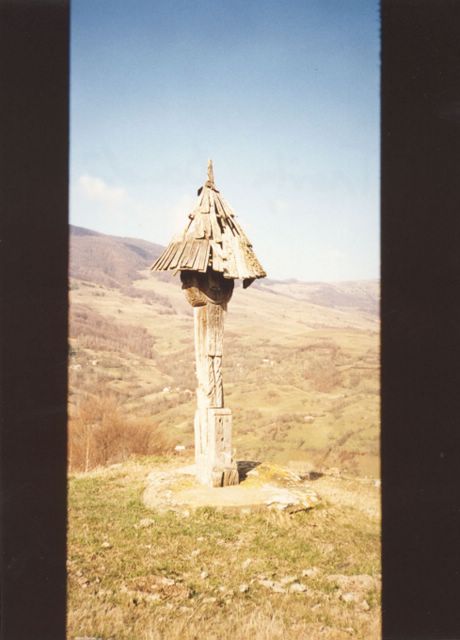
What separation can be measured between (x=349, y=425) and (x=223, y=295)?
972cm

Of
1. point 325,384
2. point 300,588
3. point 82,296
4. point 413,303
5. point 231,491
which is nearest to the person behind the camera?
point 413,303

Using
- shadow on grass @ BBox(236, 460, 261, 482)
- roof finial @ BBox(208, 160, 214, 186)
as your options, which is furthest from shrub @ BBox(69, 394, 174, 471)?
roof finial @ BBox(208, 160, 214, 186)

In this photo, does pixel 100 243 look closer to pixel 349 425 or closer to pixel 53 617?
pixel 349 425

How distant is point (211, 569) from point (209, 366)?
3256mm

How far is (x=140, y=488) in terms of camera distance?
7.61 meters

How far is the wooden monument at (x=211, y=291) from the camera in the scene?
23.7 feet

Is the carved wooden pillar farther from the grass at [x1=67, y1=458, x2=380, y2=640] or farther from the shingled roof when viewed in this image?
the grass at [x1=67, y1=458, x2=380, y2=640]

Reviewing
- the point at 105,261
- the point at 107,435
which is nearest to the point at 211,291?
the point at 107,435

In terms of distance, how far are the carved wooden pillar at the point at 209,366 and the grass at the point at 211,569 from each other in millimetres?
1114

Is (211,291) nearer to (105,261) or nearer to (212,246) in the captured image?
(212,246)

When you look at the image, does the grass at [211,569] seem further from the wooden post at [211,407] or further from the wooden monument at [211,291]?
the wooden monument at [211,291]

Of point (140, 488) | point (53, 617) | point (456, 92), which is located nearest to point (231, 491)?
point (140, 488)

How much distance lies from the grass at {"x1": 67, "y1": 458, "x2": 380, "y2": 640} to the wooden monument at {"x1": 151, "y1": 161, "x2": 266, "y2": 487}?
1.15 metres

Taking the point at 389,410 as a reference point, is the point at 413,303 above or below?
above
